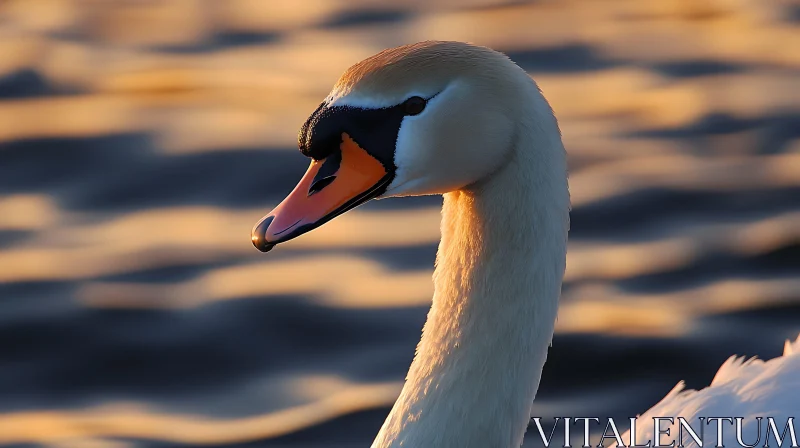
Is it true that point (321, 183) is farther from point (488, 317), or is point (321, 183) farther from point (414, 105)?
point (488, 317)

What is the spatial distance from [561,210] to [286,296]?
341 cm

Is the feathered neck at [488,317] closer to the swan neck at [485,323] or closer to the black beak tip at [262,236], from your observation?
the swan neck at [485,323]

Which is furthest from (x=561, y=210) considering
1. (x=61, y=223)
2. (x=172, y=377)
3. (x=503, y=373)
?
(x=61, y=223)

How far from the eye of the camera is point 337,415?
21.1 ft

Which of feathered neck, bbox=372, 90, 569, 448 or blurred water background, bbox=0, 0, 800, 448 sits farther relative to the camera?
blurred water background, bbox=0, 0, 800, 448

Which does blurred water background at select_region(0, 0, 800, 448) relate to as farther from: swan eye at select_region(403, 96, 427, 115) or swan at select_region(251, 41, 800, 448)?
swan eye at select_region(403, 96, 427, 115)

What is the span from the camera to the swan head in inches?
150

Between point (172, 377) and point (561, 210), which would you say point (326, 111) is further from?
point (172, 377)

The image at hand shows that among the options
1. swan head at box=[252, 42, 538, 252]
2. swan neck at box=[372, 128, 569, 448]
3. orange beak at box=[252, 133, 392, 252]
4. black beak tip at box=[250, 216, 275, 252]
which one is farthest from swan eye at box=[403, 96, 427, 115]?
black beak tip at box=[250, 216, 275, 252]

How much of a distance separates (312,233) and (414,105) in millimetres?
4005

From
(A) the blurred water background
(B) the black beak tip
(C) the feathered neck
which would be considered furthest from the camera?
(A) the blurred water background

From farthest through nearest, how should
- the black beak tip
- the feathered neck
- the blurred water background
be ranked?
1. the blurred water background
2. the feathered neck
3. the black beak tip

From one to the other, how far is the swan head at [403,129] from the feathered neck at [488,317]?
148 millimetres

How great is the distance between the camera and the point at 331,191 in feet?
12.7
